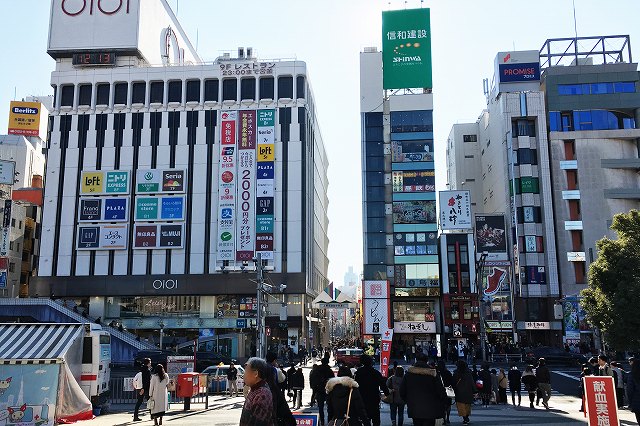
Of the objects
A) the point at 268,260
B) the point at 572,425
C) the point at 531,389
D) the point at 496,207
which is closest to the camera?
the point at 572,425

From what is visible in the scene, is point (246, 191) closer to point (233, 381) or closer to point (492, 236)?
point (492, 236)

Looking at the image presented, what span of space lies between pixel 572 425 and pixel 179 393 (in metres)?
12.8

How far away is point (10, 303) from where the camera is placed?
56.0 meters

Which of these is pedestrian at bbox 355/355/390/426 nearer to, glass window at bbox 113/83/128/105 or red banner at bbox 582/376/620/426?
red banner at bbox 582/376/620/426

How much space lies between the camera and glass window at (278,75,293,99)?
66625 millimetres

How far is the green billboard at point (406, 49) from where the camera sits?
7031 centimetres

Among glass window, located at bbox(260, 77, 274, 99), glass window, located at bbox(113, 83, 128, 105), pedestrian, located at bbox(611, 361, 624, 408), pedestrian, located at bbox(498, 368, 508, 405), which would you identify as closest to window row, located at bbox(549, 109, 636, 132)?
glass window, located at bbox(260, 77, 274, 99)

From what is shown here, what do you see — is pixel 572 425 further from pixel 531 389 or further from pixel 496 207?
pixel 496 207

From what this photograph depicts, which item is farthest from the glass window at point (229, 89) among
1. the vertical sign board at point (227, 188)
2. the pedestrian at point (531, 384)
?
the pedestrian at point (531, 384)

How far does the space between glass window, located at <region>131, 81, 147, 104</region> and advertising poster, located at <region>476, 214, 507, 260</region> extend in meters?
39.0

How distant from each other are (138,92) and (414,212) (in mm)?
33463

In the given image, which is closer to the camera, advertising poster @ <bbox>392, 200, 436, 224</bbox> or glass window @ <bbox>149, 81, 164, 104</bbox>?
advertising poster @ <bbox>392, 200, 436, 224</bbox>

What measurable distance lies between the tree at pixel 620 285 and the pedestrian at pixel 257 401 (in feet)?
82.3

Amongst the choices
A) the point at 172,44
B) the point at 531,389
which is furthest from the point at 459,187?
the point at 531,389
